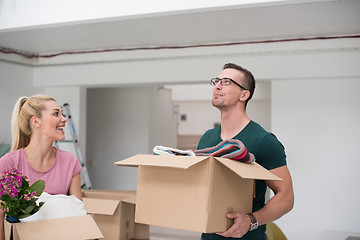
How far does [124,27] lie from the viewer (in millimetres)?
3396

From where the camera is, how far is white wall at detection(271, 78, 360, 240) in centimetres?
361

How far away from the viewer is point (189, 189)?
3.64 feet

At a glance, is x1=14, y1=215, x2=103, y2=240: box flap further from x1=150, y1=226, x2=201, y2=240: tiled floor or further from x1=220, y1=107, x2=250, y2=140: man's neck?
x1=150, y1=226, x2=201, y2=240: tiled floor

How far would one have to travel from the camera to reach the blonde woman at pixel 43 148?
73.2 inches

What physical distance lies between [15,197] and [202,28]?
2.57 m

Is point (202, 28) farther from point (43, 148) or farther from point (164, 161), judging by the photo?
point (164, 161)

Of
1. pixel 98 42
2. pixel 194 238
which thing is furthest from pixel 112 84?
pixel 194 238

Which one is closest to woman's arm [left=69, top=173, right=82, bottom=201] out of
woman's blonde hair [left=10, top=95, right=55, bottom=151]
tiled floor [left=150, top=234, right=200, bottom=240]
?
woman's blonde hair [left=10, top=95, right=55, bottom=151]

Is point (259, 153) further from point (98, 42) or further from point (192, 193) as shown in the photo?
point (98, 42)

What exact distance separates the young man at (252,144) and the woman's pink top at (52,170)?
789 millimetres

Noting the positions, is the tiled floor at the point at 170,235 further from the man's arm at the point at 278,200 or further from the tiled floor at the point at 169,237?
the man's arm at the point at 278,200

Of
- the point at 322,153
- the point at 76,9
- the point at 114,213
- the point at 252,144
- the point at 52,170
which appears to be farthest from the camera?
the point at 322,153

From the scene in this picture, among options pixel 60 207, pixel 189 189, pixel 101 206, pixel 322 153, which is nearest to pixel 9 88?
pixel 101 206

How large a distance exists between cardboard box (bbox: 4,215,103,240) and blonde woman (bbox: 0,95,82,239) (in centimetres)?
52
